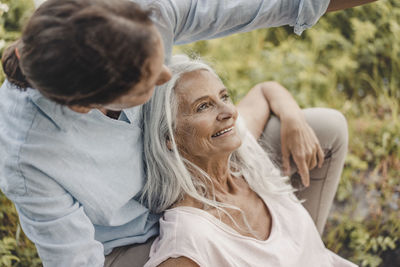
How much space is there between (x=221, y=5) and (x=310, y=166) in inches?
40.4

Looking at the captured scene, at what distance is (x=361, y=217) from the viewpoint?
2.82m

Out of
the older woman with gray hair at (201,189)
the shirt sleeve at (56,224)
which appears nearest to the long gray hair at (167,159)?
the older woman with gray hair at (201,189)

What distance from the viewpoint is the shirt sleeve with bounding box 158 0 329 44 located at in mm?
1509

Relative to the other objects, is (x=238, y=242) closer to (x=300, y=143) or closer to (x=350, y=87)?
(x=300, y=143)

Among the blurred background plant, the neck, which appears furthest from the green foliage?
the neck

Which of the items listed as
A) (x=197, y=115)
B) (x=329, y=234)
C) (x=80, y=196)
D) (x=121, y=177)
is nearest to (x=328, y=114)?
(x=197, y=115)

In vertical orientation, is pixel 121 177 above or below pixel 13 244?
above

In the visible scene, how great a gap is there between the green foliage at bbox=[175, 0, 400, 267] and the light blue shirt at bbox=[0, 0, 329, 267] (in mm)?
1531

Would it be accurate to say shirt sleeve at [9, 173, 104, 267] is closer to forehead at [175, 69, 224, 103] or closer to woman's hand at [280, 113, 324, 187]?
forehead at [175, 69, 224, 103]

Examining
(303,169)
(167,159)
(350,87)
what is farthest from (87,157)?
(350,87)

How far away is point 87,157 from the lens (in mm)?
1388

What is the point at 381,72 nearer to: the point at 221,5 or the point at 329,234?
the point at 329,234

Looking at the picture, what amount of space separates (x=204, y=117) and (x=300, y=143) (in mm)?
599

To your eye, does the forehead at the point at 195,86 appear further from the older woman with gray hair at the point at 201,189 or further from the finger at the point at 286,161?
the finger at the point at 286,161
